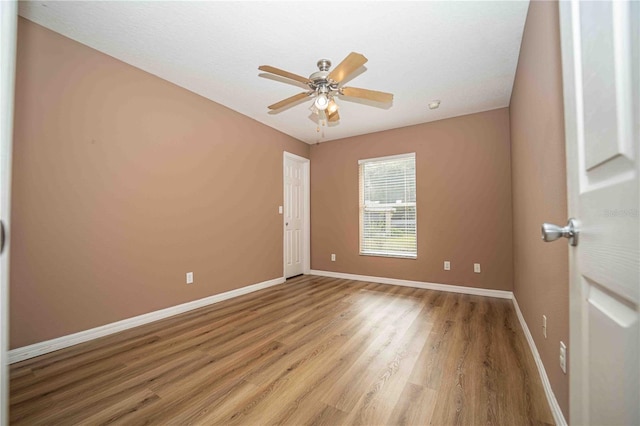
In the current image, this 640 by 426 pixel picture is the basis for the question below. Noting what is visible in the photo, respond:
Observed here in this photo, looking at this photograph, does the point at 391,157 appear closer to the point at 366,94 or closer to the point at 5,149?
the point at 366,94

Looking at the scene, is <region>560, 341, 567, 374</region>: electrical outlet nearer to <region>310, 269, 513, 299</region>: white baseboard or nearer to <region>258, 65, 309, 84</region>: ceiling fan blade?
<region>258, 65, 309, 84</region>: ceiling fan blade

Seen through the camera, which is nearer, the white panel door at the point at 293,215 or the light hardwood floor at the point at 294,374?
the light hardwood floor at the point at 294,374

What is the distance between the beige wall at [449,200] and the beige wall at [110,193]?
1.98 meters

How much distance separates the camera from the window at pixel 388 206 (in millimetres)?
4293

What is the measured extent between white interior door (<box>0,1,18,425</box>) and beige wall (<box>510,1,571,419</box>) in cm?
198

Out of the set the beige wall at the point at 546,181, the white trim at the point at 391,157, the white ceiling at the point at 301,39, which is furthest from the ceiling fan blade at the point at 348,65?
the white trim at the point at 391,157

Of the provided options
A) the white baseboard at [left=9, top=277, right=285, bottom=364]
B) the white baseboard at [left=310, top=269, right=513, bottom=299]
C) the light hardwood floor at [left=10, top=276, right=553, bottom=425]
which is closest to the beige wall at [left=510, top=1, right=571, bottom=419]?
the light hardwood floor at [left=10, top=276, right=553, bottom=425]

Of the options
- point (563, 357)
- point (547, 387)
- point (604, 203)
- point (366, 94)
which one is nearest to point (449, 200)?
point (366, 94)

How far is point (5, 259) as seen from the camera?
0.67 metres

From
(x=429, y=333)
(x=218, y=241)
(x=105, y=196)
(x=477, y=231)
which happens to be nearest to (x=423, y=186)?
(x=477, y=231)

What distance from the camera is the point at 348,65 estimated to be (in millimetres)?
1919

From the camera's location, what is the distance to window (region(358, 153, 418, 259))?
4.29m

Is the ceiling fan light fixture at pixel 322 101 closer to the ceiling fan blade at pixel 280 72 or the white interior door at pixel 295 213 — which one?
the ceiling fan blade at pixel 280 72

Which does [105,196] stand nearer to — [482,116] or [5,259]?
[5,259]
